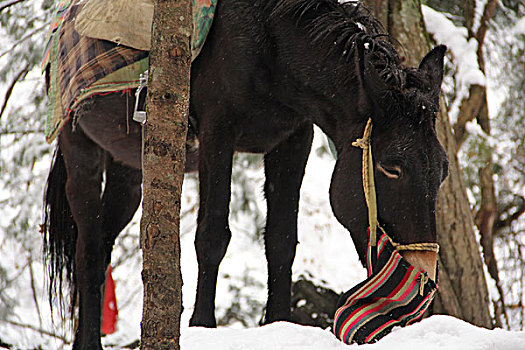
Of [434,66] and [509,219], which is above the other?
[509,219]

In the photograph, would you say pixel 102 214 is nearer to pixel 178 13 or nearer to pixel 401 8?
pixel 178 13

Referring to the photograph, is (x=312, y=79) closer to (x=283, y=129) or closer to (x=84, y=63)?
(x=283, y=129)

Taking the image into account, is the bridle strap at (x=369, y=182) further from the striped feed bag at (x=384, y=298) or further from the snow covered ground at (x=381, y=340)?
the snow covered ground at (x=381, y=340)

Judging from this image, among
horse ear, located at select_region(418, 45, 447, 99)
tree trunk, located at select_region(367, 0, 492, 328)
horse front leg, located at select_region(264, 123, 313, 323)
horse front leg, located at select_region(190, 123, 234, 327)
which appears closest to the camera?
horse ear, located at select_region(418, 45, 447, 99)

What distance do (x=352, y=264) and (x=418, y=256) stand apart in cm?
358

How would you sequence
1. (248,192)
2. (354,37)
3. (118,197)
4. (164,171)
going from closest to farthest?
(164,171) → (354,37) → (118,197) → (248,192)

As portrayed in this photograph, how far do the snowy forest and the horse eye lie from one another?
2.89m

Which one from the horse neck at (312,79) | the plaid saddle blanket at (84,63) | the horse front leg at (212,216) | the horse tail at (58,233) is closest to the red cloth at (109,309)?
the horse tail at (58,233)

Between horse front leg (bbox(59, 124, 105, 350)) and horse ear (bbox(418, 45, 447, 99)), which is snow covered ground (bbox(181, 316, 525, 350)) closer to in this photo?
horse ear (bbox(418, 45, 447, 99))

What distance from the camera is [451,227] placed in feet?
14.7

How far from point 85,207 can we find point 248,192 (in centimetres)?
297

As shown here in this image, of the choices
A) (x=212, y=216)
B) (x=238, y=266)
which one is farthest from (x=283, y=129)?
(x=238, y=266)

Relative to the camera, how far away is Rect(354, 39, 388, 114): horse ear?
2369mm

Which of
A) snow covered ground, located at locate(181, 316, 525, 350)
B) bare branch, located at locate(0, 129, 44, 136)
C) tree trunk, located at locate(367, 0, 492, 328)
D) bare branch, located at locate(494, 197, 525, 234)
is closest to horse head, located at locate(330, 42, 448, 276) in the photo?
snow covered ground, located at locate(181, 316, 525, 350)
